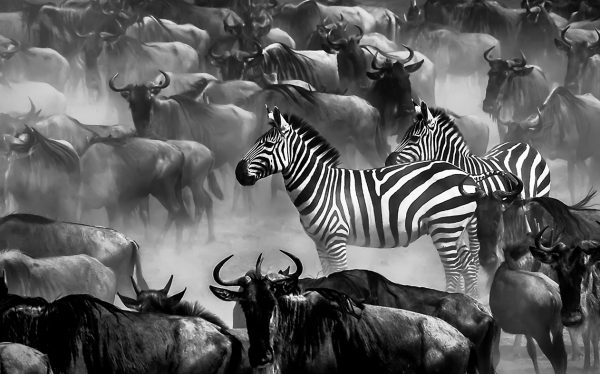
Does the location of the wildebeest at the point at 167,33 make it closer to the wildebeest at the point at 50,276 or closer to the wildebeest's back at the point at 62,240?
the wildebeest's back at the point at 62,240

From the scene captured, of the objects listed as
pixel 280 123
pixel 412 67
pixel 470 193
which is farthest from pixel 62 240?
pixel 412 67

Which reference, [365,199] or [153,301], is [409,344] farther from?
[365,199]

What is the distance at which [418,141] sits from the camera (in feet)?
50.1

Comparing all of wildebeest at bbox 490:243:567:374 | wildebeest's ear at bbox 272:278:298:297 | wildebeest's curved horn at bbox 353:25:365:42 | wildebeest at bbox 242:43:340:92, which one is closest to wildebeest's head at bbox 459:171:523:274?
wildebeest at bbox 490:243:567:374

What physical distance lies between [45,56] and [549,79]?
19.1 feet

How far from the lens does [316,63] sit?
18.9 metres

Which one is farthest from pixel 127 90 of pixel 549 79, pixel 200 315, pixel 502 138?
pixel 200 315

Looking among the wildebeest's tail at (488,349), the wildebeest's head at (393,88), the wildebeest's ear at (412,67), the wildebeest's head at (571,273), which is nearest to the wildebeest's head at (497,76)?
the wildebeest's ear at (412,67)

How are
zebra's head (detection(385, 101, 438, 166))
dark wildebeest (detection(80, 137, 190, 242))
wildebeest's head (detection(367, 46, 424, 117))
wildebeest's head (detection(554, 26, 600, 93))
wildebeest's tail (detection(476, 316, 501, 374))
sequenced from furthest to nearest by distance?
wildebeest's head (detection(554, 26, 600, 93)) < wildebeest's head (detection(367, 46, 424, 117)) < dark wildebeest (detection(80, 137, 190, 242)) < zebra's head (detection(385, 101, 438, 166)) < wildebeest's tail (detection(476, 316, 501, 374))

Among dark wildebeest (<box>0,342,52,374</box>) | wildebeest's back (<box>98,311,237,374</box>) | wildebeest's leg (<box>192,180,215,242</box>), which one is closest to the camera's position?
dark wildebeest (<box>0,342,52,374</box>)

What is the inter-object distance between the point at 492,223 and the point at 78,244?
3217 mm

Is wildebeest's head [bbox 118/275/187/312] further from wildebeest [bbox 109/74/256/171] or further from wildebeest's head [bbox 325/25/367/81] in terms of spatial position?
wildebeest's head [bbox 325/25/367/81]

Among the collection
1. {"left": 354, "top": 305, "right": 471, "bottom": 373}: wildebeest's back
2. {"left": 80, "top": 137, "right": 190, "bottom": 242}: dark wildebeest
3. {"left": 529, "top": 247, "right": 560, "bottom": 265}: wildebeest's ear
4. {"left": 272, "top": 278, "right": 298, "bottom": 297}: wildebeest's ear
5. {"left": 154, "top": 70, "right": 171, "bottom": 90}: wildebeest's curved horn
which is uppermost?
{"left": 154, "top": 70, "right": 171, "bottom": 90}: wildebeest's curved horn

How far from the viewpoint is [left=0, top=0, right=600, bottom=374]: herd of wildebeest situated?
1013cm
